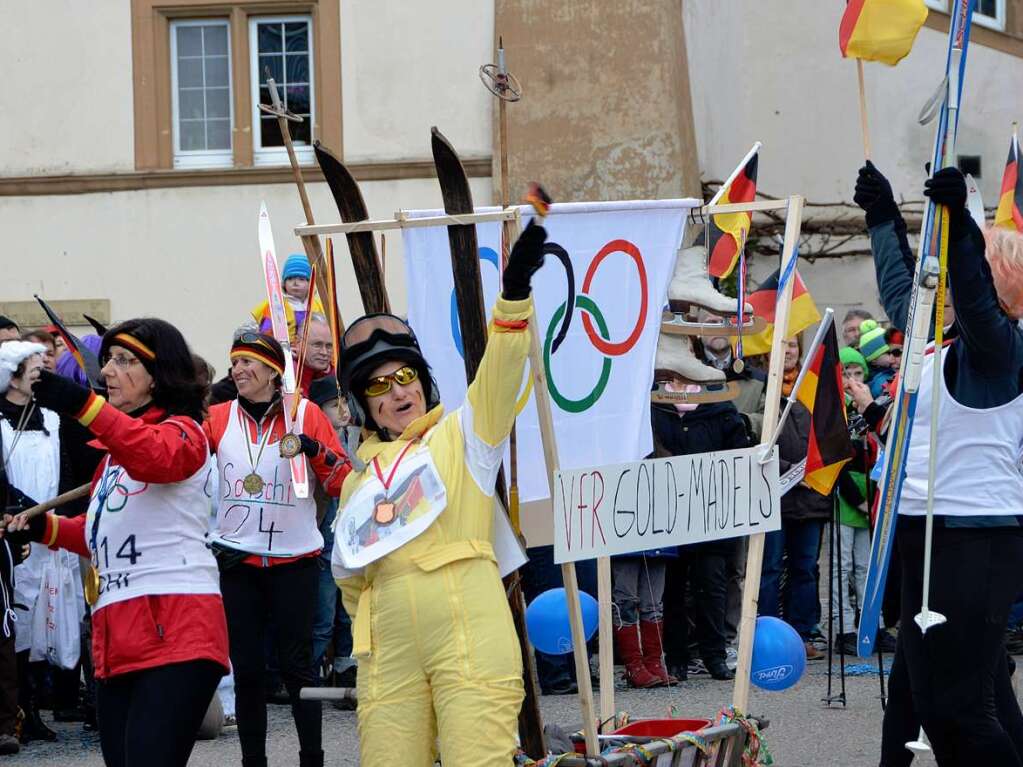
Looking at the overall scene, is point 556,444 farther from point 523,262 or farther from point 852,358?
point 852,358

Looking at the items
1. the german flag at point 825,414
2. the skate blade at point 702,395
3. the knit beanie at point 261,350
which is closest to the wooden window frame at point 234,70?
the knit beanie at point 261,350

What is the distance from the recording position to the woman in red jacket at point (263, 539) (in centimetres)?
633

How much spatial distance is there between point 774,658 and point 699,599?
3794 mm

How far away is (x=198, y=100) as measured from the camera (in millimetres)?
14984

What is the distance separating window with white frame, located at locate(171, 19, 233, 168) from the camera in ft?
48.8


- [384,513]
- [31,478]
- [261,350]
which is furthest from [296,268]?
[384,513]

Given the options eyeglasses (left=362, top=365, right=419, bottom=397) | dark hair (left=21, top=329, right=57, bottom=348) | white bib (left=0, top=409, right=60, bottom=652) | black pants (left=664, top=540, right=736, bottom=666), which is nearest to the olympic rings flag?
eyeglasses (left=362, top=365, right=419, bottom=397)

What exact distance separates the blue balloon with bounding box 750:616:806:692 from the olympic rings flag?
75 centimetres

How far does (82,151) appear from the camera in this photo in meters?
14.6

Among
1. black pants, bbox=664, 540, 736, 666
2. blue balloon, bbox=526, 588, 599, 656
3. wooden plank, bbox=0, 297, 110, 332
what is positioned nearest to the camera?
blue balloon, bbox=526, 588, 599, 656

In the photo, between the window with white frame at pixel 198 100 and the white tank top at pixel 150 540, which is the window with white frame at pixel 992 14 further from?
the white tank top at pixel 150 540

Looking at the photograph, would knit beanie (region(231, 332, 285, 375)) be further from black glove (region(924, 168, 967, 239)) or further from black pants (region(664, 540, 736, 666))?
black pants (region(664, 540, 736, 666))

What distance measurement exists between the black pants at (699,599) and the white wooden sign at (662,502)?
3.92 meters

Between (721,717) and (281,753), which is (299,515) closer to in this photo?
(281,753)
